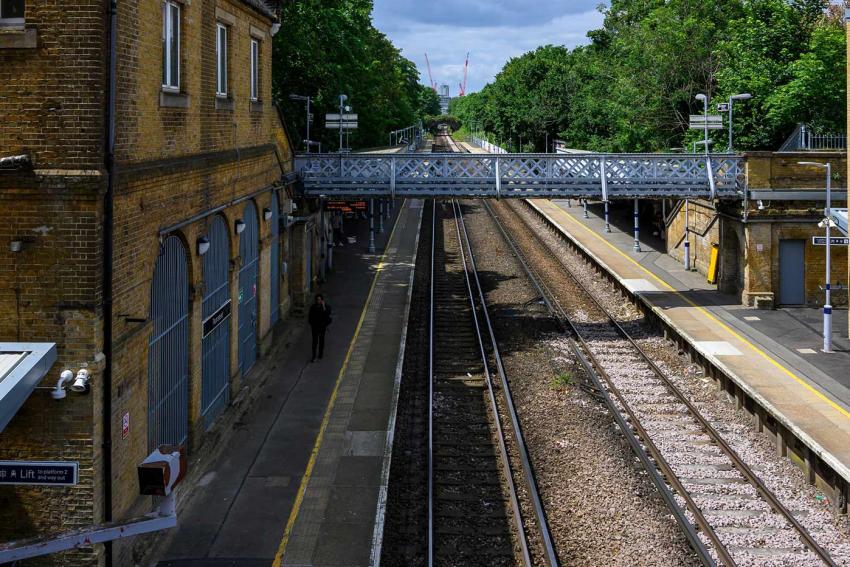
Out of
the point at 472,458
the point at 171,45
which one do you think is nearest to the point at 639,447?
the point at 472,458

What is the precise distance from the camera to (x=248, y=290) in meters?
18.4

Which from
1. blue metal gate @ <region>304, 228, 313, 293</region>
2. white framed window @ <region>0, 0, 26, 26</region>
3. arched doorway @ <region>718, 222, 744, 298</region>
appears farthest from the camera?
arched doorway @ <region>718, 222, 744, 298</region>

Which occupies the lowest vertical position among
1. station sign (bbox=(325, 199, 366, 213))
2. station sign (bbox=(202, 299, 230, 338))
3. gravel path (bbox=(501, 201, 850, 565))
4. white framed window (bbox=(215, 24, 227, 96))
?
gravel path (bbox=(501, 201, 850, 565))

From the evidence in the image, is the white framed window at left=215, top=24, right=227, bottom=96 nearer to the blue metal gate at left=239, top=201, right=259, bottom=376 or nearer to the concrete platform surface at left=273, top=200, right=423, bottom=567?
the blue metal gate at left=239, top=201, right=259, bottom=376

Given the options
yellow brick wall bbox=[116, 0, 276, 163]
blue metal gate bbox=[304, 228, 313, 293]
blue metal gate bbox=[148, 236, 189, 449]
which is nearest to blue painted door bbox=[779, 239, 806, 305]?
blue metal gate bbox=[304, 228, 313, 293]

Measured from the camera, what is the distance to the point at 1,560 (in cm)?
695

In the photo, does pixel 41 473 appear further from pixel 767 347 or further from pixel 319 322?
pixel 767 347

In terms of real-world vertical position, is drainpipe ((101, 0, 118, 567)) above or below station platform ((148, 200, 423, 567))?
above

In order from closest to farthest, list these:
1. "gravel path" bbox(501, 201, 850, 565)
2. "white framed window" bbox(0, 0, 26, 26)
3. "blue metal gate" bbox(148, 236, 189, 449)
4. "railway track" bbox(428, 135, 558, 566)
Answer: "white framed window" bbox(0, 0, 26, 26)
"railway track" bbox(428, 135, 558, 566)
"gravel path" bbox(501, 201, 850, 565)
"blue metal gate" bbox(148, 236, 189, 449)

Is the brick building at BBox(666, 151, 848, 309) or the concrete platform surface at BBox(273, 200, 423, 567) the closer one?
the concrete platform surface at BBox(273, 200, 423, 567)

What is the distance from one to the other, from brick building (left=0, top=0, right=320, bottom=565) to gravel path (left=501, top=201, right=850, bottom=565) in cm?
804

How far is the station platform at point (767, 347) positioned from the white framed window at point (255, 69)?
38.3 ft

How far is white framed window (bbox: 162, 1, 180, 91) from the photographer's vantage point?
491 inches

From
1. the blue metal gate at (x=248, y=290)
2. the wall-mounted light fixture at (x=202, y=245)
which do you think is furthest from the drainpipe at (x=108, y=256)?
the blue metal gate at (x=248, y=290)
